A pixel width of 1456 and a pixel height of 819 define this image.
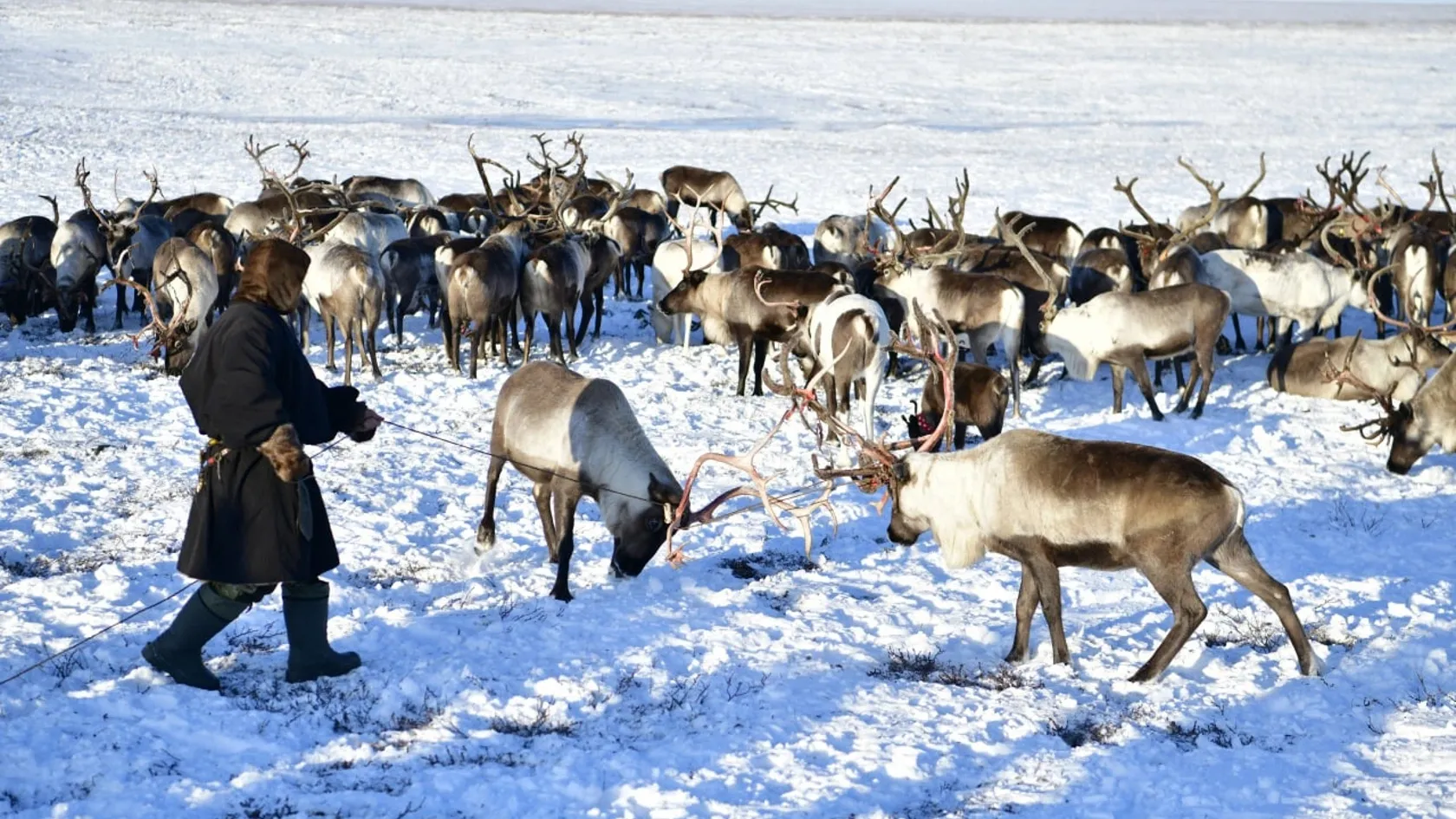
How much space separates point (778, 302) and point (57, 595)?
6407 millimetres

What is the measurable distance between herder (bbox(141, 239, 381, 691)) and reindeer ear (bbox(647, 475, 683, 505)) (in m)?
1.82

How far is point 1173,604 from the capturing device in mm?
5848

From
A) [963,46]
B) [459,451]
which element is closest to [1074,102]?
[963,46]

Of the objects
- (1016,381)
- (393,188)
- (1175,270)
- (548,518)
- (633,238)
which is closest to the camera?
(548,518)

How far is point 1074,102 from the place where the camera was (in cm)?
4116

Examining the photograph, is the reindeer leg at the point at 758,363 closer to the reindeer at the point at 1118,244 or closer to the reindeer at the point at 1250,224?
the reindeer at the point at 1118,244

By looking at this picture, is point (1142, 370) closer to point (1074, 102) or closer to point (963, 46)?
point (1074, 102)

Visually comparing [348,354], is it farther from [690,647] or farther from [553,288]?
[690,647]

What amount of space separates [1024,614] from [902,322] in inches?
234

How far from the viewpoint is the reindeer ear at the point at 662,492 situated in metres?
6.79

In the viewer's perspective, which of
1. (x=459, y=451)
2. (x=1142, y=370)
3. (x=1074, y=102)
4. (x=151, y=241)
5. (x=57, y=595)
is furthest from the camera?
(x=1074, y=102)

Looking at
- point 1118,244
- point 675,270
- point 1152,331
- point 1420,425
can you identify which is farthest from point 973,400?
point 1118,244

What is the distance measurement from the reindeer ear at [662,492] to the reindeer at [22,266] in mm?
9193

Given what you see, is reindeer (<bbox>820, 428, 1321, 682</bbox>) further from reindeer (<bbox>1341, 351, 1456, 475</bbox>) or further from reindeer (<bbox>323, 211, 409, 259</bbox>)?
reindeer (<bbox>323, 211, 409, 259</bbox>)
